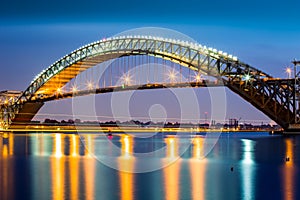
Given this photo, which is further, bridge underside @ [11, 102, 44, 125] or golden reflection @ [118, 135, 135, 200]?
bridge underside @ [11, 102, 44, 125]

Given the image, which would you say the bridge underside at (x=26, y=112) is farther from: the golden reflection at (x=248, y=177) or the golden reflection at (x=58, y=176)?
the golden reflection at (x=248, y=177)

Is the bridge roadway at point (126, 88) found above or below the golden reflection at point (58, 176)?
above

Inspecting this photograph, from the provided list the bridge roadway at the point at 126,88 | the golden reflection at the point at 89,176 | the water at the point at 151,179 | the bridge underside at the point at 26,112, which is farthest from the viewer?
the bridge underside at the point at 26,112

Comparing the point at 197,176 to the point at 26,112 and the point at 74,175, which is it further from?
the point at 26,112

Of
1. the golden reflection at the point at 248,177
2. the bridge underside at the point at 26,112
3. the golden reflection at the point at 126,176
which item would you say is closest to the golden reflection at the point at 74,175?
the golden reflection at the point at 126,176

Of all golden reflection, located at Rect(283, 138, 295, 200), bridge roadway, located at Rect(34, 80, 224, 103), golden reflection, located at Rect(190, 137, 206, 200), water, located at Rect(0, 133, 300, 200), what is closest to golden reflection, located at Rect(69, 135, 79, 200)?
water, located at Rect(0, 133, 300, 200)

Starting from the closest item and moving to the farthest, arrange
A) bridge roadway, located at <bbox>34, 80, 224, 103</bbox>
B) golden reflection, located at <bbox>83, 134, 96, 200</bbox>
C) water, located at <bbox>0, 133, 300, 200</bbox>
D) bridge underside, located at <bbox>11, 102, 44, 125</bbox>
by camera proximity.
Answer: water, located at <bbox>0, 133, 300, 200</bbox>
golden reflection, located at <bbox>83, 134, 96, 200</bbox>
bridge roadway, located at <bbox>34, 80, 224, 103</bbox>
bridge underside, located at <bbox>11, 102, 44, 125</bbox>

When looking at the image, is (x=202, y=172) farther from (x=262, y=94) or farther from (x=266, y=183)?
(x=262, y=94)

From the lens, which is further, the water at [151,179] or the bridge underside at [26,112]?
the bridge underside at [26,112]

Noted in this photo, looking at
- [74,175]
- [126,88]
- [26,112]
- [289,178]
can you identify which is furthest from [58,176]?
[26,112]

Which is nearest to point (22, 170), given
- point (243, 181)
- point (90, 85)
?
point (243, 181)

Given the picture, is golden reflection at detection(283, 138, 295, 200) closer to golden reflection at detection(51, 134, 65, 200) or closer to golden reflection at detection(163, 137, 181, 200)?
golden reflection at detection(163, 137, 181, 200)
